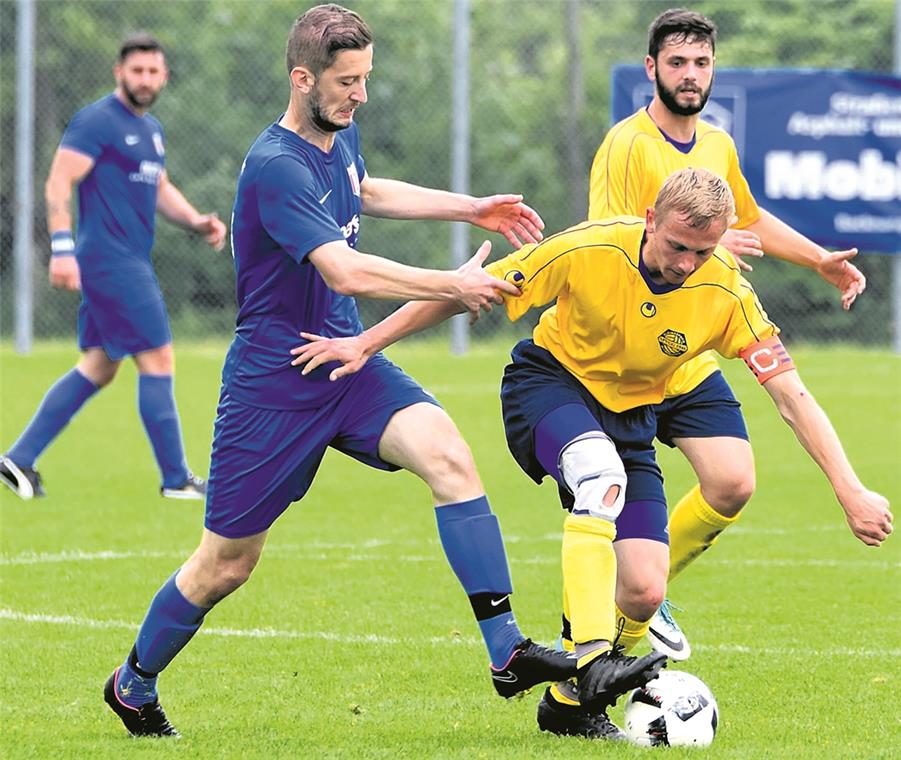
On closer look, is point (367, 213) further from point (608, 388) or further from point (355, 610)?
point (355, 610)

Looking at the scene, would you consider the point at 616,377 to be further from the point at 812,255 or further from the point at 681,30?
the point at 681,30

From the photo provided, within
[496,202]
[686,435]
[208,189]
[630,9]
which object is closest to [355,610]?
[686,435]

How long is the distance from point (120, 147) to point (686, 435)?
525cm

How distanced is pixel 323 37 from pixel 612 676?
195 centimetres

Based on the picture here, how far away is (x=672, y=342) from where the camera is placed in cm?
553

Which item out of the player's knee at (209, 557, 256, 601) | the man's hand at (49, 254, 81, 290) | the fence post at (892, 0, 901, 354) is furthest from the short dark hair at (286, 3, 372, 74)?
the fence post at (892, 0, 901, 354)

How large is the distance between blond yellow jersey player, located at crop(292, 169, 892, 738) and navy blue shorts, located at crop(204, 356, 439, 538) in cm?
16

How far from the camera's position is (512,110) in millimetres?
22562

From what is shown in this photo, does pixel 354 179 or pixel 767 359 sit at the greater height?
pixel 354 179

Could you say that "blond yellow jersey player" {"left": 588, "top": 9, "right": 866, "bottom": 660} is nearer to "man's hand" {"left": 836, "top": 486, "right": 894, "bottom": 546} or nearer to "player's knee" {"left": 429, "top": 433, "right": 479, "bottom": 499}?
"man's hand" {"left": 836, "top": 486, "right": 894, "bottom": 546}

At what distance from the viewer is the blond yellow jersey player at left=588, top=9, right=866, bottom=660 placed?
245 inches

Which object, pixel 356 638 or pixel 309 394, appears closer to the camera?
pixel 309 394

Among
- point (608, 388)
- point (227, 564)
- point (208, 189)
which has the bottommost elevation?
point (208, 189)

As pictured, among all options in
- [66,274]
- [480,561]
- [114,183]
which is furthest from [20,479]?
[480,561]
